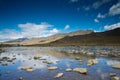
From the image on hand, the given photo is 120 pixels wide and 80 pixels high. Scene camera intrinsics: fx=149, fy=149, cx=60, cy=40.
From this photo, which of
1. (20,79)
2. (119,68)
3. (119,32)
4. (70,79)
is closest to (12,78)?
(20,79)

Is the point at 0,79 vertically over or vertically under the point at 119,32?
under

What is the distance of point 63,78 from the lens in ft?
47.3

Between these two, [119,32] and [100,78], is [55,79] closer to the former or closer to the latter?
[100,78]

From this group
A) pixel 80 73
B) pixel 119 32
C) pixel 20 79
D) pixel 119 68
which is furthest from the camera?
pixel 119 32

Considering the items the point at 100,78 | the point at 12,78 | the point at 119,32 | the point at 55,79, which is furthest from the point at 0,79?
the point at 119,32

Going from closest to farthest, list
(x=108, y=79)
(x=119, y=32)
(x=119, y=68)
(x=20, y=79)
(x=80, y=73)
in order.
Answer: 1. (x=108, y=79)
2. (x=20, y=79)
3. (x=80, y=73)
4. (x=119, y=68)
5. (x=119, y=32)

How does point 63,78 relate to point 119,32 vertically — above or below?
below

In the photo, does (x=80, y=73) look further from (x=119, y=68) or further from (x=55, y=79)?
(x=119, y=68)

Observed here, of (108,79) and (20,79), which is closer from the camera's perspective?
(108,79)

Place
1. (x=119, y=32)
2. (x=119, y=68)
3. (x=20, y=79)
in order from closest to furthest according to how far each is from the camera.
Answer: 1. (x=20, y=79)
2. (x=119, y=68)
3. (x=119, y=32)

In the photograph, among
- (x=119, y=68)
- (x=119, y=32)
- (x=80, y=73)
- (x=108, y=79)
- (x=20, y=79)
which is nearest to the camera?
(x=108, y=79)

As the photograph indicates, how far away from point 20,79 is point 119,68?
12.1 metres

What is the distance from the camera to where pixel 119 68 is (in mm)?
18766

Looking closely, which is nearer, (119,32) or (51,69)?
(51,69)
